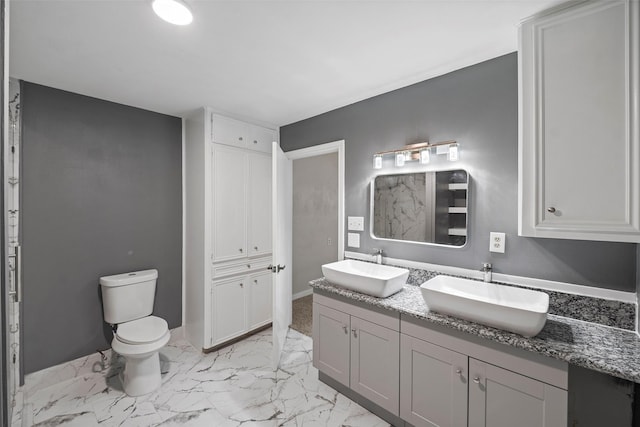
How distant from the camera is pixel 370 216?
97.7 inches

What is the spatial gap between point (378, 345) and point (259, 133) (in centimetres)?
239

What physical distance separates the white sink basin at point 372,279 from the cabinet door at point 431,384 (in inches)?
11.7

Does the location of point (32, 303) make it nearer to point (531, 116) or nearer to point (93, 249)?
point (93, 249)

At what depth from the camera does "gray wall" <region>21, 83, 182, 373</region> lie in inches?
84.8

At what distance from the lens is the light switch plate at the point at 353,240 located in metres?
2.58

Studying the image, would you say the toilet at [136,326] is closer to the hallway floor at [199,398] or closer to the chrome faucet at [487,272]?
the hallway floor at [199,398]

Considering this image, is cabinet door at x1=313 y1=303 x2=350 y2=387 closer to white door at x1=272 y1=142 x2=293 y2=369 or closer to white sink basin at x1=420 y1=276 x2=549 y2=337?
white door at x1=272 y1=142 x2=293 y2=369

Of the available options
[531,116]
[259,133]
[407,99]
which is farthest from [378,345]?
[259,133]

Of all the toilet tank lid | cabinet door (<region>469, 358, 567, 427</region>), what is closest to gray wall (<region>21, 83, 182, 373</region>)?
the toilet tank lid

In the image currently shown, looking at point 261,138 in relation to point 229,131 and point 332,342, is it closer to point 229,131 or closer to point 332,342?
point 229,131

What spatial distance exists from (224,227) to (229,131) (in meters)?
0.96

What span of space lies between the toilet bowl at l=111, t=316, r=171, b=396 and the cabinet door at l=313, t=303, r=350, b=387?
1189mm

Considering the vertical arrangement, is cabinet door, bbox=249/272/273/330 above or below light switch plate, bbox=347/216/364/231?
below

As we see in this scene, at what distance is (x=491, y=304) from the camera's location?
4.54ft
